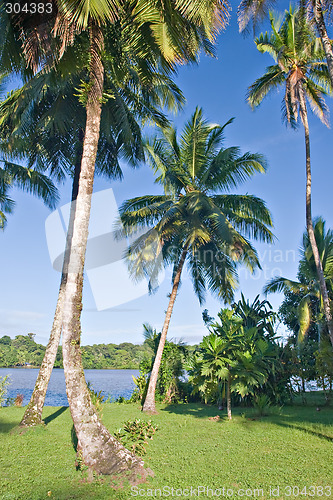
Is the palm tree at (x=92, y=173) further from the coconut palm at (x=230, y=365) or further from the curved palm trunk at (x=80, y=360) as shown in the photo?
the coconut palm at (x=230, y=365)

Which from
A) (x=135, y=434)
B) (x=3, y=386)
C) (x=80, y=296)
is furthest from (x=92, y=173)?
(x=3, y=386)

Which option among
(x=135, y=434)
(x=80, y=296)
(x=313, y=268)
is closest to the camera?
(x=80, y=296)

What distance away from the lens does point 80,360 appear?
612 cm

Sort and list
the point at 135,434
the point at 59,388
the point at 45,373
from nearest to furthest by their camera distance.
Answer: the point at 135,434, the point at 45,373, the point at 59,388

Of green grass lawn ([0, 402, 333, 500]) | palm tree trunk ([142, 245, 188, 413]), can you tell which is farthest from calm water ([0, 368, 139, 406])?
green grass lawn ([0, 402, 333, 500])

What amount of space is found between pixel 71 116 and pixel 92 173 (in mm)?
4573

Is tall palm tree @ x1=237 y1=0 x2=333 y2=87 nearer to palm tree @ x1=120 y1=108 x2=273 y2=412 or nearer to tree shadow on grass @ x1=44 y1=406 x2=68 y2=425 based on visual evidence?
palm tree @ x1=120 y1=108 x2=273 y2=412

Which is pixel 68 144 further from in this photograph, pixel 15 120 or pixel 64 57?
pixel 64 57

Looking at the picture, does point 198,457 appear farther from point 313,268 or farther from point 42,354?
point 42,354

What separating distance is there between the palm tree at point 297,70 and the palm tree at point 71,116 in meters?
3.52

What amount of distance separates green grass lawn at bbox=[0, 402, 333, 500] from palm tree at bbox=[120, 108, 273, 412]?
4.46 metres

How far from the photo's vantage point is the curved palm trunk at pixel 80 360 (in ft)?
17.9

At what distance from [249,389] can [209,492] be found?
234 inches

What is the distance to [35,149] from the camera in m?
12.4
